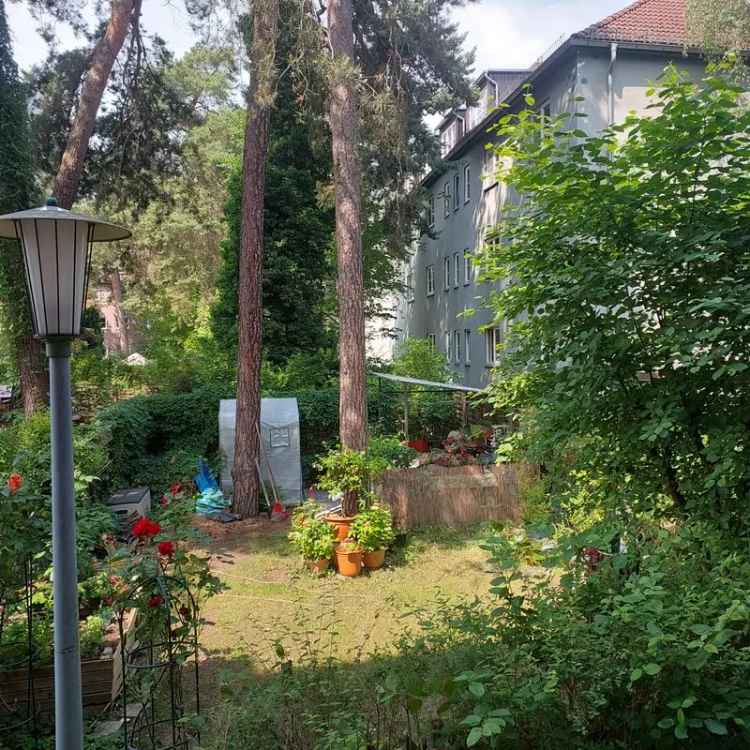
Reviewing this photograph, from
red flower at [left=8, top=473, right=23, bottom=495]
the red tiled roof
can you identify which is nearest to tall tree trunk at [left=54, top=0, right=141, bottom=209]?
red flower at [left=8, top=473, right=23, bottom=495]

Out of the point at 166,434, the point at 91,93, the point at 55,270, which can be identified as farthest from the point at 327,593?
the point at 91,93

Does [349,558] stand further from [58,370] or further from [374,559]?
[58,370]

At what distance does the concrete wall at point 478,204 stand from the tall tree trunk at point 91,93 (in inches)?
275

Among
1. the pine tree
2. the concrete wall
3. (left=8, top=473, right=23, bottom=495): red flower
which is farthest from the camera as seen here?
the concrete wall

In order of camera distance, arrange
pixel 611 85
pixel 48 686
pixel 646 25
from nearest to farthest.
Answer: pixel 48 686, pixel 611 85, pixel 646 25

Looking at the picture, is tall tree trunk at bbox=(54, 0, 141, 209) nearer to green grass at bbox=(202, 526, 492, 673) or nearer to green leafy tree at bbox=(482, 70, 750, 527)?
green grass at bbox=(202, 526, 492, 673)

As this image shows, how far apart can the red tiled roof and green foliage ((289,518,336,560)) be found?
11.3 metres

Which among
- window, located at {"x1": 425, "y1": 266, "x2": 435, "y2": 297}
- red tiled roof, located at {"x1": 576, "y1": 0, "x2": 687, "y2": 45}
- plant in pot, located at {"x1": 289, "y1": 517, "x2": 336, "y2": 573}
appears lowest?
plant in pot, located at {"x1": 289, "y1": 517, "x2": 336, "y2": 573}

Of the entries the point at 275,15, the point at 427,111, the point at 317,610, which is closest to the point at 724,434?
the point at 317,610

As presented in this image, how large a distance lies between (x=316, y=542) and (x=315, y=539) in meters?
0.08

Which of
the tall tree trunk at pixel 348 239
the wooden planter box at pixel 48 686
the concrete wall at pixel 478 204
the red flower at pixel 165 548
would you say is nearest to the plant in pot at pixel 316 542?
the tall tree trunk at pixel 348 239

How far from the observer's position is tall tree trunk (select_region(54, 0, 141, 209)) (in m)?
11.5

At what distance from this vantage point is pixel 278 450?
43.0 ft

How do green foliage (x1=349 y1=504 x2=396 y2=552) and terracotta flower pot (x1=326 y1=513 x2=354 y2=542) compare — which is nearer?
green foliage (x1=349 y1=504 x2=396 y2=552)
